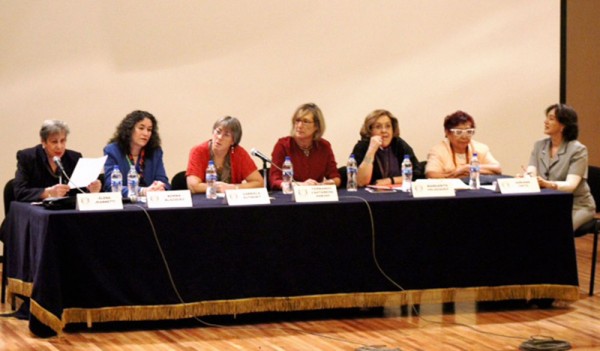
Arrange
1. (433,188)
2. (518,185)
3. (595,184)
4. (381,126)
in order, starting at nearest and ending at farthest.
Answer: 1. (433,188)
2. (518,185)
3. (381,126)
4. (595,184)

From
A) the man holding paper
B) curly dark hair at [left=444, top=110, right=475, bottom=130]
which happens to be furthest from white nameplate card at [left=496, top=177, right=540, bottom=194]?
the man holding paper

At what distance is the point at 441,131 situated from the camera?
7.17 metres

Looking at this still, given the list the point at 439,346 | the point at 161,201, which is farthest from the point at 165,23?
the point at 439,346

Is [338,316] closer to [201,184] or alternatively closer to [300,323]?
[300,323]

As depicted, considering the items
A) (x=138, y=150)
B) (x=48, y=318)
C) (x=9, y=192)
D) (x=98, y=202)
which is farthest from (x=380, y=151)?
(x=48, y=318)

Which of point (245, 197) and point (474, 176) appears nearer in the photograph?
point (245, 197)

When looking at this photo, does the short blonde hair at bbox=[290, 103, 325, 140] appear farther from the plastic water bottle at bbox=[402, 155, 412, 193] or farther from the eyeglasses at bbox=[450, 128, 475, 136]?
the eyeglasses at bbox=[450, 128, 475, 136]

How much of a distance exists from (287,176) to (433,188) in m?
0.83

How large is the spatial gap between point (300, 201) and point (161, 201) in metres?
0.65

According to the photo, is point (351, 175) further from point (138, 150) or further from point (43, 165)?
point (43, 165)

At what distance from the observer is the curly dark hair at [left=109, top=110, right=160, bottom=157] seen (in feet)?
17.3

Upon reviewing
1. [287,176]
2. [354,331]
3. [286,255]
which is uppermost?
[287,176]

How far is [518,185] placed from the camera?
16.5 ft

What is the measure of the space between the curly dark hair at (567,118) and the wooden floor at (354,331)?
108cm
